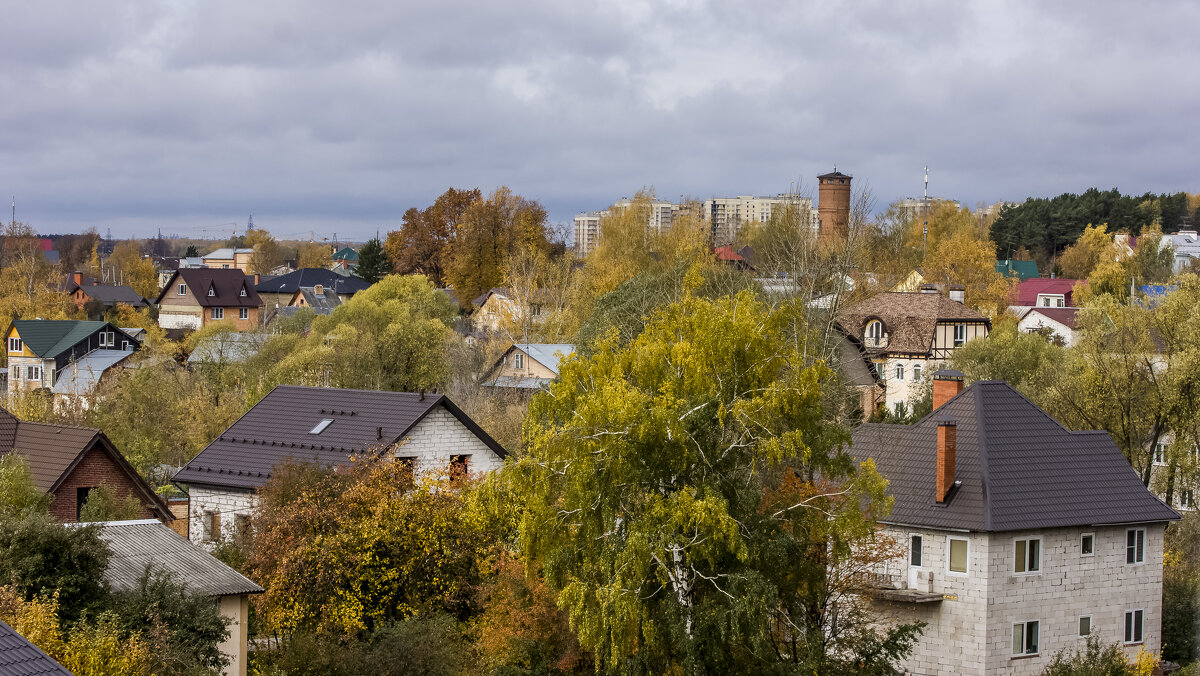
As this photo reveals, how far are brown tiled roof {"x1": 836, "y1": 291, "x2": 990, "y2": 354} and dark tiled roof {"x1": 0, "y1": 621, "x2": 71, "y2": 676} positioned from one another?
54.3 meters

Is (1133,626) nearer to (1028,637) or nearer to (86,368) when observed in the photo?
(1028,637)

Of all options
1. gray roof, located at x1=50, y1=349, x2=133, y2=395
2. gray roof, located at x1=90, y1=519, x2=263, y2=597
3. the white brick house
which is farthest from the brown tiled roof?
gray roof, located at x1=50, y1=349, x2=133, y2=395

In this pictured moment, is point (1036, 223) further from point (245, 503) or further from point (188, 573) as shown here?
point (188, 573)

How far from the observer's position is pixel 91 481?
1211 inches

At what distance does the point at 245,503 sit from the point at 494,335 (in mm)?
42722

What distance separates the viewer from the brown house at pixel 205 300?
348ft

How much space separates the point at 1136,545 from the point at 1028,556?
391 cm

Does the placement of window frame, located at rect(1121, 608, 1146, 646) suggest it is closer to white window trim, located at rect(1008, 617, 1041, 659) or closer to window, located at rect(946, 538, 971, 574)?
white window trim, located at rect(1008, 617, 1041, 659)

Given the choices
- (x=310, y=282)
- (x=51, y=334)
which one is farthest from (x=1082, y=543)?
(x=310, y=282)

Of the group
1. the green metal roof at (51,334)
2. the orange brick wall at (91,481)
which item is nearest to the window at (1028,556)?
the orange brick wall at (91,481)

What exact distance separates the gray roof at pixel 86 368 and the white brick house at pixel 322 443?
46.2 meters

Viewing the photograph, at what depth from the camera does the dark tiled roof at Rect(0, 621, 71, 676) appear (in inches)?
440

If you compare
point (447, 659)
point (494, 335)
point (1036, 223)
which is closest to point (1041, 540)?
point (447, 659)

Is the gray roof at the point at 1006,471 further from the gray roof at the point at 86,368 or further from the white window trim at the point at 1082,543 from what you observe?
the gray roof at the point at 86,368
